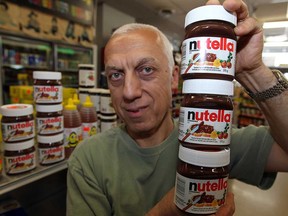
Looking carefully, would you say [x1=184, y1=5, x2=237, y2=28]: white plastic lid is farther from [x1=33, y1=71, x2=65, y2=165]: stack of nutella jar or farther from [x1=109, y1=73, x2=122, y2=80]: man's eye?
[x1=33, y1=71, x2=65, y2=165]: stack of nutella jar

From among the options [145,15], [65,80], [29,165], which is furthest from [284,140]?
[145,15]

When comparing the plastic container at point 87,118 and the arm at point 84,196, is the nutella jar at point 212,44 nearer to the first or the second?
the arm at point 84,196

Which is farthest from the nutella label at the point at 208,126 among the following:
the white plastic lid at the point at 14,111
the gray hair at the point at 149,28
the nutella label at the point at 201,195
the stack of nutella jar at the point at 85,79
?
the stack of nutella jar at the point at 85,79

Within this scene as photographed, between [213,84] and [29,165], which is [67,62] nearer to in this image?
[29,165]

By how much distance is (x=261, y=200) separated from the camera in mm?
1259

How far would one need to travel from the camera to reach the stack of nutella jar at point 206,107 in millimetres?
509

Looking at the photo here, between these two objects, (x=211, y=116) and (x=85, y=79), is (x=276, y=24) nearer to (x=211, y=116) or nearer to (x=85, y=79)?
(x=211, y=116)

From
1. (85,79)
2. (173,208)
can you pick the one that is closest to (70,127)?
(85,79)

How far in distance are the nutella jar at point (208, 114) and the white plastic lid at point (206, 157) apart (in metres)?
0.02

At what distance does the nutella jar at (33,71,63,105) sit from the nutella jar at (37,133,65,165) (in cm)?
19

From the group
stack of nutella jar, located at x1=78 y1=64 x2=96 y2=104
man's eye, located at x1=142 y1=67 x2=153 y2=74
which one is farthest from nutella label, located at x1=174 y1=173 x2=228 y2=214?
stack of nutella jar, located at x1=78 y1=64 x2=96 y2=104

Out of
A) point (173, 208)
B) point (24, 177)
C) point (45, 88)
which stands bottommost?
point (24, 177)

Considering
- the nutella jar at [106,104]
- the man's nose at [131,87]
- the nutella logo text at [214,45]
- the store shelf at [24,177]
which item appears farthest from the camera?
the nutella jar at [106,104]

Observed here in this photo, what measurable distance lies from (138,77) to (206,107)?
388mm
